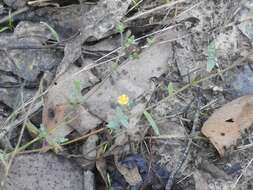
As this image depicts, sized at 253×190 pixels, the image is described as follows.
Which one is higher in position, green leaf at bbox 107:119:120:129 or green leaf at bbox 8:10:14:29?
green leaf at bbox 8:10:14:29

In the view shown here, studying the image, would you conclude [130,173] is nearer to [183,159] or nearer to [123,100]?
[183,159]

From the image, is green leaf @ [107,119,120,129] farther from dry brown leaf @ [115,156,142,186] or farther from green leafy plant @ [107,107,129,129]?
dry brown leaf @ [115,156,142,186]

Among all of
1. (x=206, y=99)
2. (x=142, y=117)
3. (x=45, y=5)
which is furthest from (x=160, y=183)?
(x=45, y=5)

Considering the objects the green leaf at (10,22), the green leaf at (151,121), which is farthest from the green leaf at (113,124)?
the green leaf at (10,22)

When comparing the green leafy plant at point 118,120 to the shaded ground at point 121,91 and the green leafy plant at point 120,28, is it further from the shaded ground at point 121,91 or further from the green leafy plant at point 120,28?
the green leafy plant at point 120,28

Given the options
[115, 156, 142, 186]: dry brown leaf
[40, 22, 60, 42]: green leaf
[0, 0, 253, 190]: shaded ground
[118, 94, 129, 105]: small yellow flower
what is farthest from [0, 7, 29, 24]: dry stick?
[115, 156, 142, 186]: dry brown leaf

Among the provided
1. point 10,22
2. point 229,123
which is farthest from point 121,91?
point 10,22
